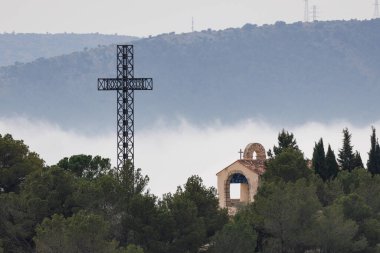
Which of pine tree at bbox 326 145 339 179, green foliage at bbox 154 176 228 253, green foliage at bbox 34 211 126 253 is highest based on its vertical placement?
pine tree at bbox 326 145 339 179

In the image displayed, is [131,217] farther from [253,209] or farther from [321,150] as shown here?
[321,150]

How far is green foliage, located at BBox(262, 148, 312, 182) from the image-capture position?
89.1 m

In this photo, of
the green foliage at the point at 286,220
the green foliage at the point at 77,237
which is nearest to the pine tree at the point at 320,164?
the green foliage at the point at 286,220

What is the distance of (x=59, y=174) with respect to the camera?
7506 cm

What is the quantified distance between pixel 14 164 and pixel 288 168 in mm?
17631

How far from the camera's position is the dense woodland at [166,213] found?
72125mm

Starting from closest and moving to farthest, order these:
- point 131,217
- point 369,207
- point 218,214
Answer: point 131,217 → point 218,214 → point 369,207

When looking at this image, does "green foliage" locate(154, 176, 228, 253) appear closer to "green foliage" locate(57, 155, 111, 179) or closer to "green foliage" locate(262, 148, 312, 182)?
"green foliage" locate(57, 155, 111, 179)

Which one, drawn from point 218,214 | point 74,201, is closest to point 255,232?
point 218,214

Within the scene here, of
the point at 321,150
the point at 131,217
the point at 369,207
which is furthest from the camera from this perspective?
the point at 321,150

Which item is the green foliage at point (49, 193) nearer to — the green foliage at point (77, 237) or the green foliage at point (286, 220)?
the green foliage at point (77, 237)

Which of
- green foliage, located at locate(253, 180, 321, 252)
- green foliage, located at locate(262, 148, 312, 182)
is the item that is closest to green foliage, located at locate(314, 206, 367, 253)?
green foliage, located at locate(253, 180, 321, 252)

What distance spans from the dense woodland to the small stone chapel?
14691mm

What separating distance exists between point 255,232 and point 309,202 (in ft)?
12.9
